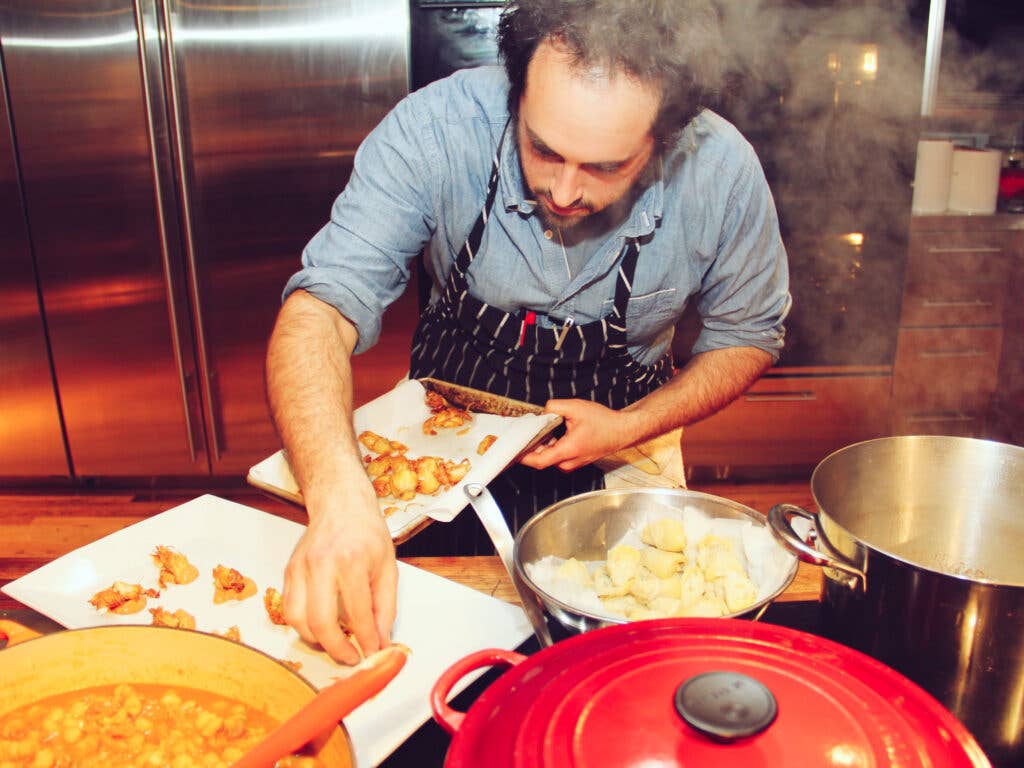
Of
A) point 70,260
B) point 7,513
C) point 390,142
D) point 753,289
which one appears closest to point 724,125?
point 753,289

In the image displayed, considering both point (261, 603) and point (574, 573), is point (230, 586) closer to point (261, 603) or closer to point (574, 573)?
point (261, 603)

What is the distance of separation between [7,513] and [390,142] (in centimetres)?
236

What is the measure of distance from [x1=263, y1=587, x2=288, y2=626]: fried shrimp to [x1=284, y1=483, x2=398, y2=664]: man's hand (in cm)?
18

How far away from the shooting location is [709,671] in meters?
0.54

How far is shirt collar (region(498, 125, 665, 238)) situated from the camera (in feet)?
4.78

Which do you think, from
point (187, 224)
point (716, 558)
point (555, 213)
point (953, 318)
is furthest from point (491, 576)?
point (953, 318)

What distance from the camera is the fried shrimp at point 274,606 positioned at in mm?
958

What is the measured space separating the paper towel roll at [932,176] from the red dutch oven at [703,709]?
296 cm

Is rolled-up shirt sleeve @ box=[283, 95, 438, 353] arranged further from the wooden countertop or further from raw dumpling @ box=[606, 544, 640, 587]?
raw dumpling @ box=[606, 544, 640, 587]

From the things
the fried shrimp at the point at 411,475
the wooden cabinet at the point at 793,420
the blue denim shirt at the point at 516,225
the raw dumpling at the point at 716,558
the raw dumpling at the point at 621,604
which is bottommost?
the wooden cabinet at the point at 793,420

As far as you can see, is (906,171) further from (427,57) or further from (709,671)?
(709,671)

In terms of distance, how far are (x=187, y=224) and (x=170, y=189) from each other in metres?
0.12

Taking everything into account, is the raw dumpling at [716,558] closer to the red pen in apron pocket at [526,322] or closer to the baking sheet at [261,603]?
the baking sheet at [261,603]

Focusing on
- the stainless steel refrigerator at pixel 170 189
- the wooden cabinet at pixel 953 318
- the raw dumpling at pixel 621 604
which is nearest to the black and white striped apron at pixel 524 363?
the raw dumpling at pixel 621 604
